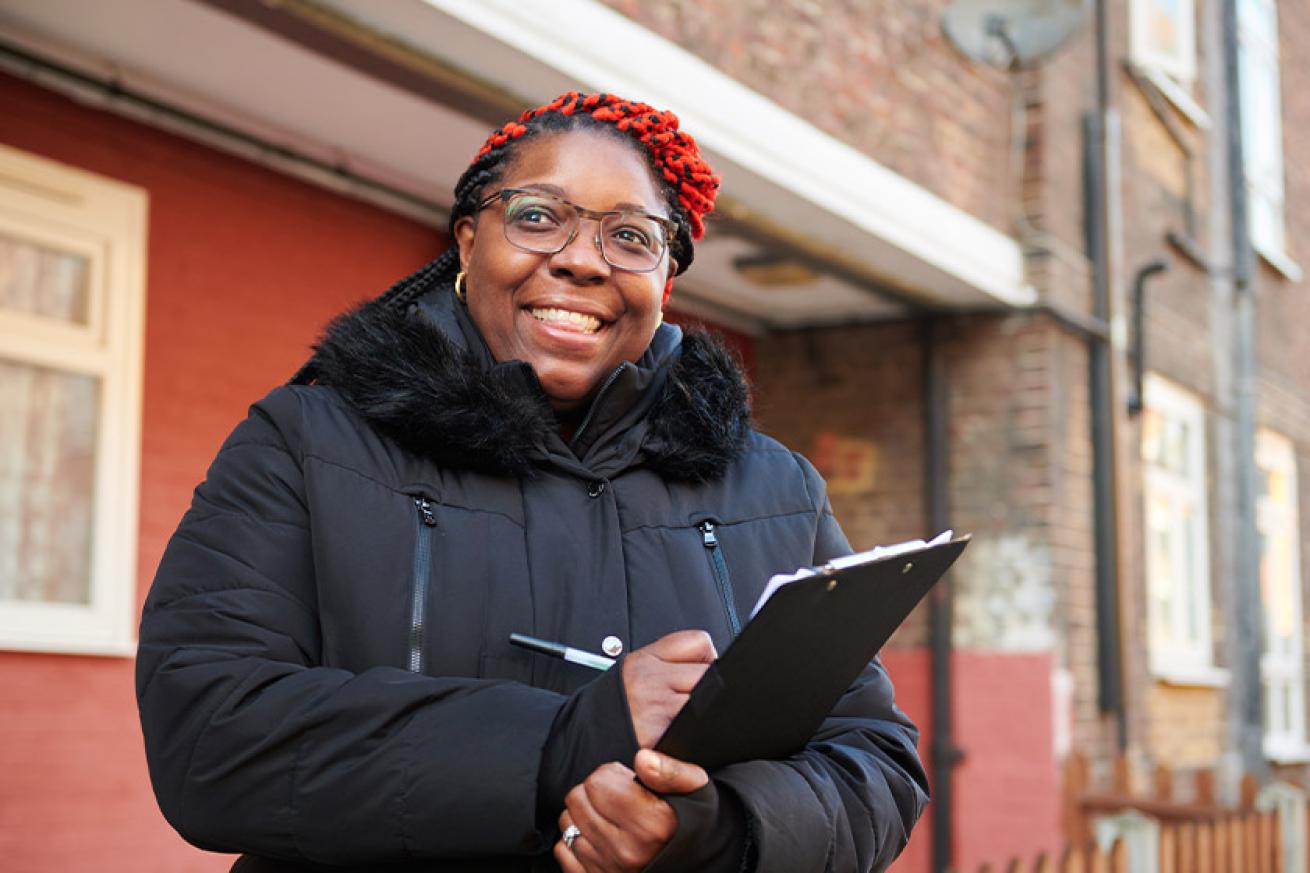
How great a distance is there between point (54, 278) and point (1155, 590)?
6.58 m

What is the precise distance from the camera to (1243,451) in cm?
939

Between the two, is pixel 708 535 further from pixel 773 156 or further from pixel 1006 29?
pixel 1006 29

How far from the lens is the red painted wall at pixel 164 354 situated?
4562mm

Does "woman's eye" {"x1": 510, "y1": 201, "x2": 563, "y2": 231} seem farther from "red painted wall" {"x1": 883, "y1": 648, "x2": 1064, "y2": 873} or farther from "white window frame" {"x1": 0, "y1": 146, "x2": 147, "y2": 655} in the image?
"red painted wall" {"x1": 883, "y1": 648, "x2": 1064, "y2": 873}

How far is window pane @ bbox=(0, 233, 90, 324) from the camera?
463 centimetres

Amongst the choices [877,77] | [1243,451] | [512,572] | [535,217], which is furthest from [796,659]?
[1243,451]

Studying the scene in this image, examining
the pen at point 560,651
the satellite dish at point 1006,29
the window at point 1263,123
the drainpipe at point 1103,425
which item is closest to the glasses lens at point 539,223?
the pen at point 560,651

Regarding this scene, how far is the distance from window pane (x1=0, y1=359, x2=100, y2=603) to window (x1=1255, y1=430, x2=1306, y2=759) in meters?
8.91

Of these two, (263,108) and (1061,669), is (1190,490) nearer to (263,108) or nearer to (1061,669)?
(1061,669)

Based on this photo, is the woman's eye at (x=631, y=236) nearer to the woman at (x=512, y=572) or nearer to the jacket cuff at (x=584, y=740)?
the woman at (x=512, y=572)

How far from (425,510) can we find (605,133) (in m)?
0.61

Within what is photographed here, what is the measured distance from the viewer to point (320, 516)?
181 cm

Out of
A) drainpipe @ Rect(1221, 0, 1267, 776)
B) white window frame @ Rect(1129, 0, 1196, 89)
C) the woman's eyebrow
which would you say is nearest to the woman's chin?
the woman's eyebrow

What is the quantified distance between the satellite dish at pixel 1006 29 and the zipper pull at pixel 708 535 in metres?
5.81
